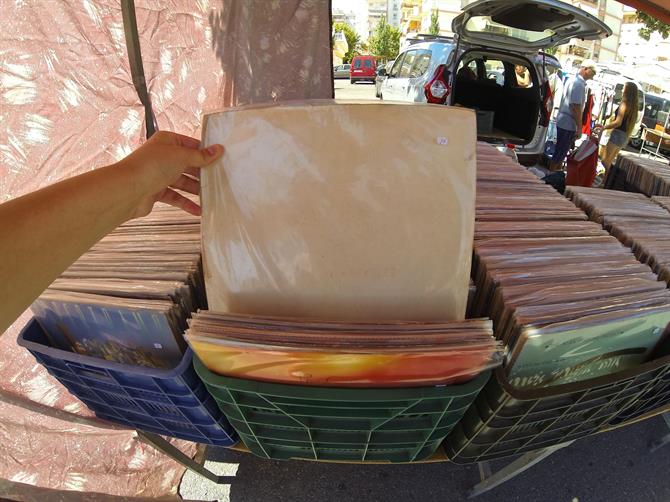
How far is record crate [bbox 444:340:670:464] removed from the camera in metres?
0.88

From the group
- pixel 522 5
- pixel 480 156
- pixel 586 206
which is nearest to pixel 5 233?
pixel 480 156

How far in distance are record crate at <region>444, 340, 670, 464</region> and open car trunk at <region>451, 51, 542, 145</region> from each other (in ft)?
16.5

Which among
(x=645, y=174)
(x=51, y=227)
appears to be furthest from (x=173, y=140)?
(x=645, y=174)

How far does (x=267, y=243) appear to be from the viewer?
0.89 m

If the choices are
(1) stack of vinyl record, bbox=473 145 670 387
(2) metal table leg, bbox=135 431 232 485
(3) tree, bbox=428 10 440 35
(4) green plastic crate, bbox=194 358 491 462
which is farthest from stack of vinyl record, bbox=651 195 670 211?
(3) tree, bbox=428 10 440 35

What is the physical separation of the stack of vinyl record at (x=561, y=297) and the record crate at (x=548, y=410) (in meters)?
0.06

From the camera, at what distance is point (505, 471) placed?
5.45 feet

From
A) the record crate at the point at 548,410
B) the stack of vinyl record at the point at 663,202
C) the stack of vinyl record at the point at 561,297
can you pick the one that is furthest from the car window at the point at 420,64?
the record crate at the point at 548,410

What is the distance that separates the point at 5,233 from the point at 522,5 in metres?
4.71

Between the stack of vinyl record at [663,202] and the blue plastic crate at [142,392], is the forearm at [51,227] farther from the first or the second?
the stack of vinyl record at [663,202]

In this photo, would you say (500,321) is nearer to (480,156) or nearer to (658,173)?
(480,156)

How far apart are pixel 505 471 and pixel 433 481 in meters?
0.41

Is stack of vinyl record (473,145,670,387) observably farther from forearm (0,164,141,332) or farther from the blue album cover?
forearm (0,164,141,332)

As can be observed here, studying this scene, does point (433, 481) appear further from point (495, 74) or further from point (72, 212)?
point (495, 74)
